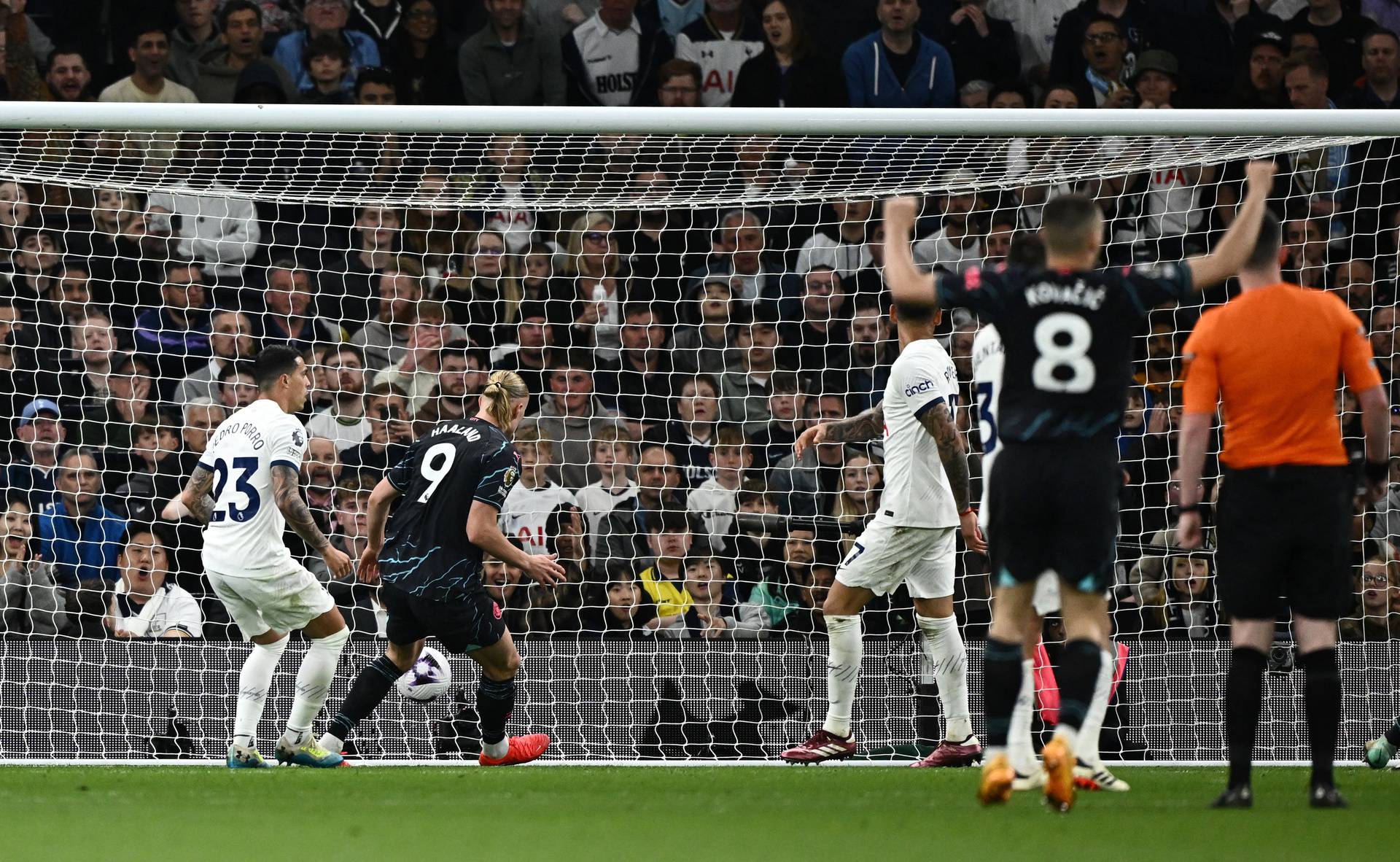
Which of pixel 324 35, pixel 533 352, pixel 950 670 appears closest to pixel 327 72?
pixel 324 35

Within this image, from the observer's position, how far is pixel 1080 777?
5945 millimetres

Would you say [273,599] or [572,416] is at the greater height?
[572,416]

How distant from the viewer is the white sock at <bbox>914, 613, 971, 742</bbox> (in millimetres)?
7098

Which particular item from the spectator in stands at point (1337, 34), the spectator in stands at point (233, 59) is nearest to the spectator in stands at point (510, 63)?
the spectator in stands at point (233, 59)

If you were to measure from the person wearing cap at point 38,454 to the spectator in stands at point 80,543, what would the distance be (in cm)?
8

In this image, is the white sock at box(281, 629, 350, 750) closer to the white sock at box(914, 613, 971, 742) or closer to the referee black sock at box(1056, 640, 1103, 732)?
the white sock at box(914, 613, 971, 742)

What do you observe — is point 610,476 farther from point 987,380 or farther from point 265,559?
point 987,380

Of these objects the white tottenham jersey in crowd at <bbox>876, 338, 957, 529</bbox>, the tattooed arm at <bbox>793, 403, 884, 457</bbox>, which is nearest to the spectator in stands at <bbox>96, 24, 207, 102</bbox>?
the tattooed arm at <bbox>793, 403, 884, 457</bbox>

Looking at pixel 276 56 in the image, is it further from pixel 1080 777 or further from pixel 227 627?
pixel 1080 777

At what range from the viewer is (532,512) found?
8.96 metres

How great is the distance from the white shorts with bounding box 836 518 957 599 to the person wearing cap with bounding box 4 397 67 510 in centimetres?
427

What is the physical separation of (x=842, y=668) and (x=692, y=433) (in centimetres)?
240

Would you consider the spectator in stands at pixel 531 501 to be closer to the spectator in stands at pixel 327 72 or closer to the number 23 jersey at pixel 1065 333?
the spectator in stands at pixel 327 72

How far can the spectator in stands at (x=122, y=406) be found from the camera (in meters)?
8.97
